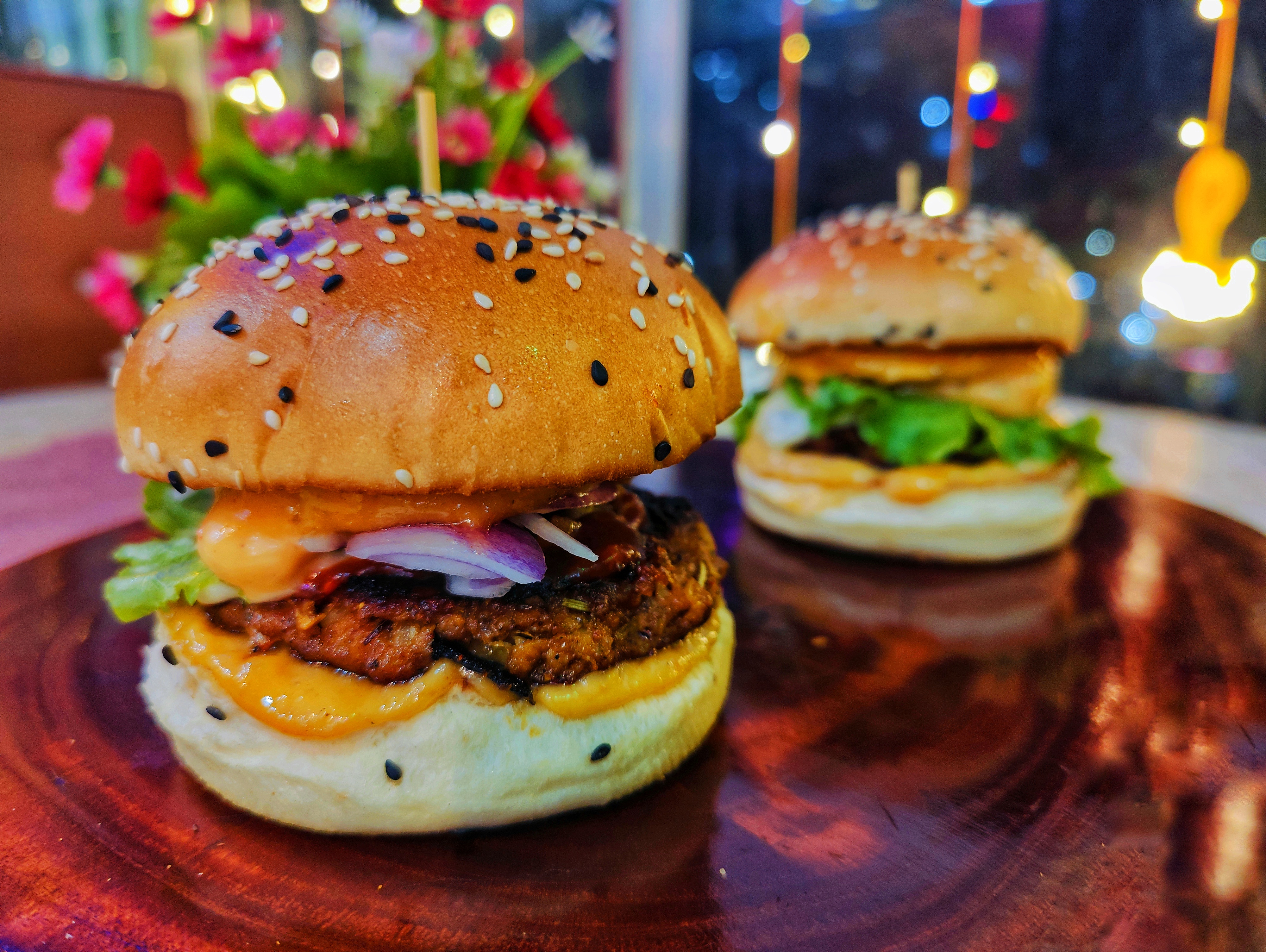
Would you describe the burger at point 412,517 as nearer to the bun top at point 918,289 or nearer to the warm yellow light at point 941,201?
the bun top at point 918,289

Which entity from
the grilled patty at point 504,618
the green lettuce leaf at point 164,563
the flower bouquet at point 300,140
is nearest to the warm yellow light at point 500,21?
the flower bouquet at point 300,140

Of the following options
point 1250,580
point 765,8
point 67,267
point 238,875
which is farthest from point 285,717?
point 765,8

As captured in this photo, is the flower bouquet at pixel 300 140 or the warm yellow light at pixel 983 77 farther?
the warm yellow light at pixel 983 77

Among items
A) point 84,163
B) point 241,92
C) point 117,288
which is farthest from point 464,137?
point 117,288

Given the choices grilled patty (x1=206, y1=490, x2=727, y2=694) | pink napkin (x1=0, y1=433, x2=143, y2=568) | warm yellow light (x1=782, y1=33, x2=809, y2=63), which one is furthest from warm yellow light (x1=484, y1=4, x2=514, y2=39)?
grilled patty (x1=206, y1=490, x2=727, y2=694)

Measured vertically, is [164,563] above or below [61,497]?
above

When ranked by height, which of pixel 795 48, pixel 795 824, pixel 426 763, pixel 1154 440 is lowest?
pixel 1154 440

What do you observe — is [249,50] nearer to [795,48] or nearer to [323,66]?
[795,48]
